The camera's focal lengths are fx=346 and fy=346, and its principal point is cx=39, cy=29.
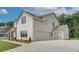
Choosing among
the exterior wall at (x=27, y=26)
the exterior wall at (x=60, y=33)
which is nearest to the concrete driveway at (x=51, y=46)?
the exterior wall at (x=60, y=33)

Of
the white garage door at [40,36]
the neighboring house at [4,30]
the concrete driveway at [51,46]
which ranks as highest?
the neighboring house at [4,30]

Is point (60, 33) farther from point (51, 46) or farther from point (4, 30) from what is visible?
point (4, 30)

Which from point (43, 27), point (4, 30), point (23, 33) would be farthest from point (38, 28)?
point (4, 30)

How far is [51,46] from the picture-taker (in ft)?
14.5

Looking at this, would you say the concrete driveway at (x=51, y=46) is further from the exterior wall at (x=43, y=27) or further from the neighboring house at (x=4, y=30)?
the neighboring house at (x=4, y=30)

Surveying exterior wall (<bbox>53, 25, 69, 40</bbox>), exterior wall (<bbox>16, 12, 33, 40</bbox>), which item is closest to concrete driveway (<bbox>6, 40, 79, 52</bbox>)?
exterior wall (<bbox>53, 25, 69, 40</bbox>)

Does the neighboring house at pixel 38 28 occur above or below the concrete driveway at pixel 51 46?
above

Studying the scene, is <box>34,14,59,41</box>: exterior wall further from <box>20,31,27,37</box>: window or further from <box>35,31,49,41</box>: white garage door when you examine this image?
<box>20,31,27,37</box>: window

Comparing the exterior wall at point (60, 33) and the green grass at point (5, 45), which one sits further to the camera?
the exterior wall at point (60, 33)

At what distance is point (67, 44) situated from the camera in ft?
14.6

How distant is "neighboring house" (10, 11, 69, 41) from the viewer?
4.45m

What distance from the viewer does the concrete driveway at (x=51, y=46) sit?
4.39m
